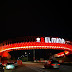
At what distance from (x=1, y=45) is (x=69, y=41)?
21009 mm

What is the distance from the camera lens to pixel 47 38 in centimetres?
4672

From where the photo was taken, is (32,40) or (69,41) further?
(69,41)

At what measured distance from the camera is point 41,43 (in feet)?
148

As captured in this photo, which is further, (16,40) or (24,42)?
(16,40)

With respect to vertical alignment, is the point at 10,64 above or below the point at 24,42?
below

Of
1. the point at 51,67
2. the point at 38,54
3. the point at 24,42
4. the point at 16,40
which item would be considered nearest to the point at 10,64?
the point at 51,67

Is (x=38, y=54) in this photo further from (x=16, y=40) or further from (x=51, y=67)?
(x=51, y=67)

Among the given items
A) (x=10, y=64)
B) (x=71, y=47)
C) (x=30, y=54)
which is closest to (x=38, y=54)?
(x=30, y=54)

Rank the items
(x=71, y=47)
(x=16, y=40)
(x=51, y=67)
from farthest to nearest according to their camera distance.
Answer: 1. (x=71, y=47)
2. (x=16, y=40)
3. (x=51, y=67)

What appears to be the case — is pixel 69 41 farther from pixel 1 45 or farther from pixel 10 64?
pixel 10 64

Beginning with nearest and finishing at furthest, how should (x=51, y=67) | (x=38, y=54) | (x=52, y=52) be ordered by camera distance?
(x=51, y=67)
(x=52, y=52)
(x=38, y=54)

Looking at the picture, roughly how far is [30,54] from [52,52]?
25.2 m

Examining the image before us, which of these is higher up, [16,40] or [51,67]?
[16,40]

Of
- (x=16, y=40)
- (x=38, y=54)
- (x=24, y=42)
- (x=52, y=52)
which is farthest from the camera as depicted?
(x=38, y=54)
